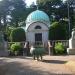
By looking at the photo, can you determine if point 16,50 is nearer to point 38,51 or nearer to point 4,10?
point 38,51

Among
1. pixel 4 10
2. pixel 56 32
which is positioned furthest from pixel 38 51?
pixel 4 10

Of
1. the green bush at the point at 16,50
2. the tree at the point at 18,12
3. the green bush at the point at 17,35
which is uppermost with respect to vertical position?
the tree at the point at 18,12

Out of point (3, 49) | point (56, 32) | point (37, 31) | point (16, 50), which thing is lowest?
point (16, 50)

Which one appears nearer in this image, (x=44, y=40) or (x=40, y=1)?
(x=44, y=40)

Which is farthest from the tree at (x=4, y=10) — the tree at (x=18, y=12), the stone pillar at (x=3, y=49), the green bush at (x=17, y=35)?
the stone pillar at (x=3, y=49)

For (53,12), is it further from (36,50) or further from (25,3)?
(36,50)

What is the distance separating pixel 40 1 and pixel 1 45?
106 feet

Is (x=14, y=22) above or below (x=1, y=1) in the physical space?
below

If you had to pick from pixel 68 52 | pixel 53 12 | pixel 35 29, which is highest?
pixel 53 12

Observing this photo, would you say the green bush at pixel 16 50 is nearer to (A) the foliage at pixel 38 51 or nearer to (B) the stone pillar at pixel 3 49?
(B) the stone pillar at pixel 3 49

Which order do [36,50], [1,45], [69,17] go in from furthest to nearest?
[69,17] → [1,45] → [36,50]

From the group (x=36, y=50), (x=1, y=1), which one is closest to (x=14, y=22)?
(x=1, y=1)

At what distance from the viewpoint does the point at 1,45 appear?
88.9 ft

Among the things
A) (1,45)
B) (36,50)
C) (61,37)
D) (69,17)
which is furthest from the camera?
(69,17)
